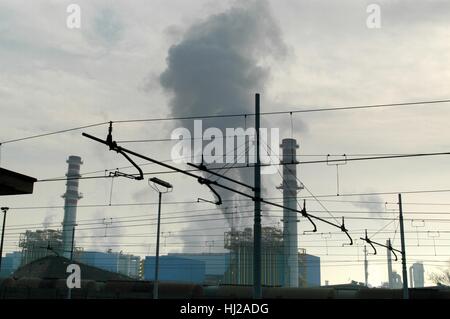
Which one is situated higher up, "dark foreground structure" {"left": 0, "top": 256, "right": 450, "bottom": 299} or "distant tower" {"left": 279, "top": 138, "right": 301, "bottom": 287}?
"distant tower" {"left": 279, "top": 138, "right": 301, "bottom": 287}

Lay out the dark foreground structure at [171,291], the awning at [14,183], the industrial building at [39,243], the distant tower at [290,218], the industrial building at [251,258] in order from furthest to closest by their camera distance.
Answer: the industrial building at [39,243] → the industrial building at [251,258] → the distant tower at [290,218] → the dark foreground structure at [171,291] → the awning at [14,183]

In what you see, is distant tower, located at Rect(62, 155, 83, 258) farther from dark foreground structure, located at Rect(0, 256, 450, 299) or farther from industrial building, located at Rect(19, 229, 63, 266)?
dark foreground structure, located at Rect(0, 256, 450, 299)

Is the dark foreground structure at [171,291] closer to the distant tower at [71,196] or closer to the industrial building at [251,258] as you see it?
the industrial building at [251,258]

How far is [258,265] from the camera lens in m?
21.8

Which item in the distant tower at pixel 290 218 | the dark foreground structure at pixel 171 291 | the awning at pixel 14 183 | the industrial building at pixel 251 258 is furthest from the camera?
the industrial building at pixel 251 258

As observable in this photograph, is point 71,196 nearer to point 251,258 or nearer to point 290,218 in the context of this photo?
point 251,258

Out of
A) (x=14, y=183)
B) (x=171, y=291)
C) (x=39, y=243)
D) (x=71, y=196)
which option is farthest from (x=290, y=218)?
(x=14, y=183)

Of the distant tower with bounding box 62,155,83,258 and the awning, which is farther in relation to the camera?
the distant tower with bounding box 62,155,83,258

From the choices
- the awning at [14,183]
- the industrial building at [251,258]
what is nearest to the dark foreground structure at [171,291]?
the awning at [14,183]

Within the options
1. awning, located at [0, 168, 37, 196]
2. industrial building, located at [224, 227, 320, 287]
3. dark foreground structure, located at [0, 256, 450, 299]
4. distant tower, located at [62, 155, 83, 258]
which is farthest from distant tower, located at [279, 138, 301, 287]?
awning, located at [0, 168, 37, 196]
